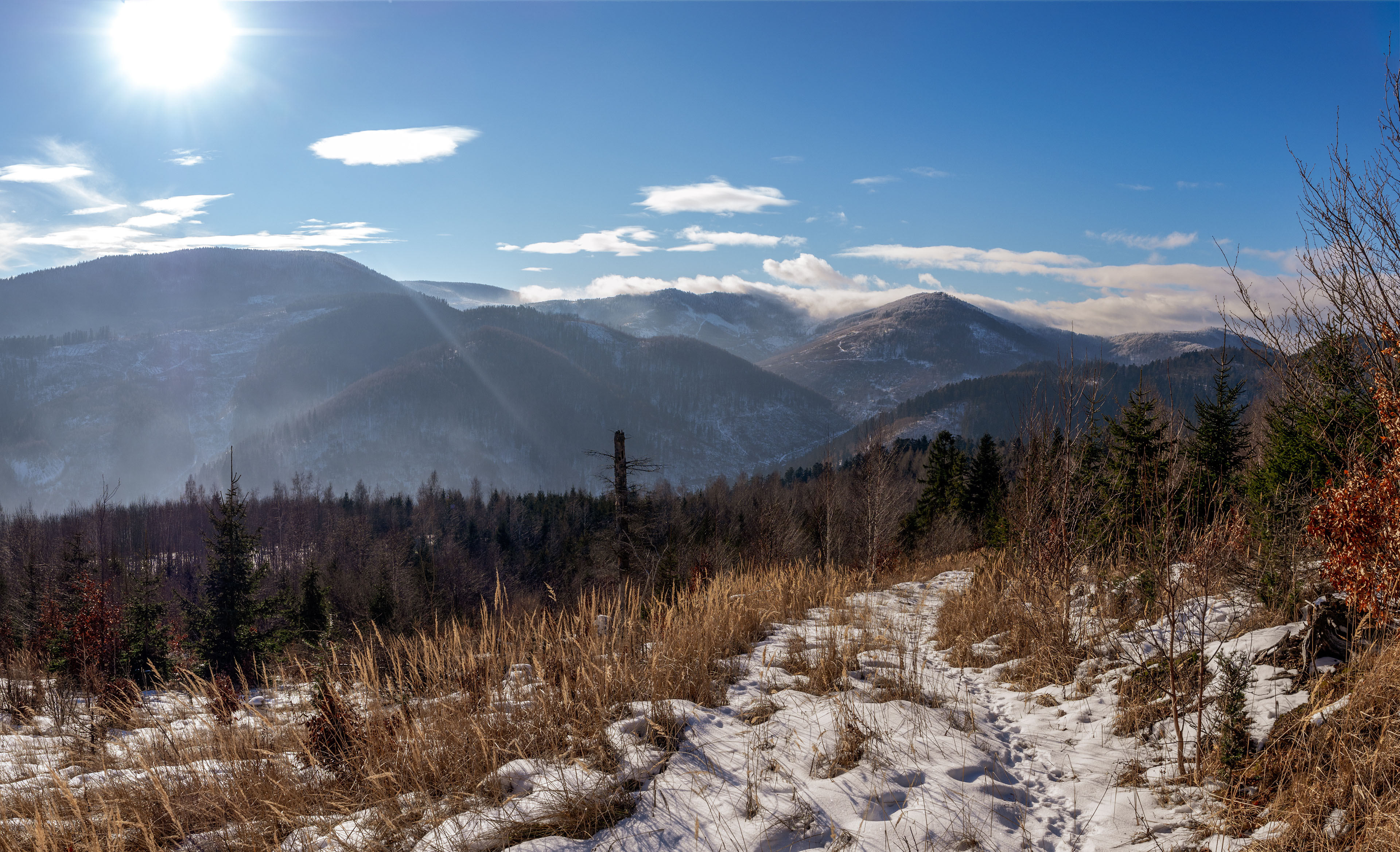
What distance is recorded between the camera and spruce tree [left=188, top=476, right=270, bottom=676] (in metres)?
24.3

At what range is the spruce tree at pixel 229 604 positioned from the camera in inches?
955

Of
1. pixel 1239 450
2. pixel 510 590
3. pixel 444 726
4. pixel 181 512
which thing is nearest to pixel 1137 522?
pixel 1239 450

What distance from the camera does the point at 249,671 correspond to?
1006 inches

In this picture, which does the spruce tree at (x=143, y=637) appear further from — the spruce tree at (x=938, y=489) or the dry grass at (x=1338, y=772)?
the spruce tree at (x=938, y=489)

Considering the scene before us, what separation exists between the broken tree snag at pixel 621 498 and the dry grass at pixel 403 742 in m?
7.90

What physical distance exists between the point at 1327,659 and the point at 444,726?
6.32 m

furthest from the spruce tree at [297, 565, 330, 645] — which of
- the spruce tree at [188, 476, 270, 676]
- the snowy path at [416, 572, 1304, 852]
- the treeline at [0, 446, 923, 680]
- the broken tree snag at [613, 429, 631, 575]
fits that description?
the snowy path at [416, 572, 1304, 852]

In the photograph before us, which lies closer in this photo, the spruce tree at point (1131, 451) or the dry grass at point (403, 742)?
the dry grass at point (403, 742)

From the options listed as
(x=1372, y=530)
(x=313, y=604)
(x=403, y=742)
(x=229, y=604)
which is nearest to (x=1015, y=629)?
(x=1372, y=530)

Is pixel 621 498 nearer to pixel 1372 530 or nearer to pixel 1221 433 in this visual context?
pixel 1372 530

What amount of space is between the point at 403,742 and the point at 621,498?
35.9 ft

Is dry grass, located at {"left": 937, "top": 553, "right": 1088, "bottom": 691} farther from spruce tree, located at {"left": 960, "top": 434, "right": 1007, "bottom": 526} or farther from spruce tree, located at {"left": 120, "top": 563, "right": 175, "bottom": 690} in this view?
spruce tree, located at {"left": 960, "top": 434, "right": 1007, "bottom": 526}

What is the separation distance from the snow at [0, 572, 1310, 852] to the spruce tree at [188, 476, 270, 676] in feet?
70.1

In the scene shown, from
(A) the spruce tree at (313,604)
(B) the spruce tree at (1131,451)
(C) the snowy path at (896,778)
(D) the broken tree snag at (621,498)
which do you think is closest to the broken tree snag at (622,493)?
(D) the broken tree snag at (621,498)
